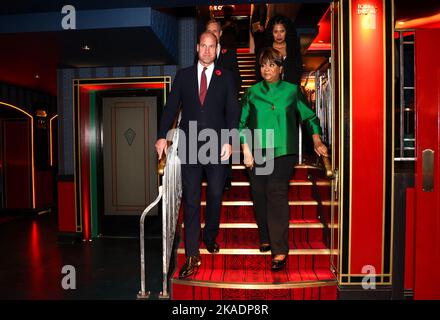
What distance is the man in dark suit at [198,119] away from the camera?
274 cm

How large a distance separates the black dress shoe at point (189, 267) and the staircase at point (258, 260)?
4 centimetres

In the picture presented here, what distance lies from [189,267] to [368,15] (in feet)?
7.81

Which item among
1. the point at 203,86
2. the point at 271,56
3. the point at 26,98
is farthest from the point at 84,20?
the point at 26,98

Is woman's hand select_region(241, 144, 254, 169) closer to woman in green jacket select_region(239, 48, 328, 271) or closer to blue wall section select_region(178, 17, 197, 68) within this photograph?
woman in green jacket select_region(239, 48, 328, 271)

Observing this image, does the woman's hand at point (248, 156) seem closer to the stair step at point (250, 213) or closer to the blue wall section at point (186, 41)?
the stair step at point (250, 213)

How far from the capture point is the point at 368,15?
111 inches

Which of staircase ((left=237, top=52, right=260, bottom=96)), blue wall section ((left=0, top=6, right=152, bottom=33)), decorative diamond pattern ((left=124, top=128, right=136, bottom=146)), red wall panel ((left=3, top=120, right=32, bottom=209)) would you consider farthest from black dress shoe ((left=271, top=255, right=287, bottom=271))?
red wall panel ((left=3, top=120, right=32, bottom=209))

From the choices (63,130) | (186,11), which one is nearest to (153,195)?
(63,130)

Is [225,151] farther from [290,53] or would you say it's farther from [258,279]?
[290,53]

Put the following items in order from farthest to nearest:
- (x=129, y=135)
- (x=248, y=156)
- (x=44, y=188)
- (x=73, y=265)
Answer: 1. (x=44, y=188)
2. (x=129, y=135)
3. (x=73, y=265)
4. (x=248, y=156)

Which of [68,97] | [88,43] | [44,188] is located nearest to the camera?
[88,43]

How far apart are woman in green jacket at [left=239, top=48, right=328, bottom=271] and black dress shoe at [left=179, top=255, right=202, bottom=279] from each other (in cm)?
61

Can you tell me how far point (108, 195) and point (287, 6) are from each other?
16.0 ft

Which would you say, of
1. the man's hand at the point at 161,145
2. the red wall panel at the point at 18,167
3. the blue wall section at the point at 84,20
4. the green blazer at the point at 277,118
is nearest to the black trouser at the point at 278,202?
the green blazer at the point at 277,118
